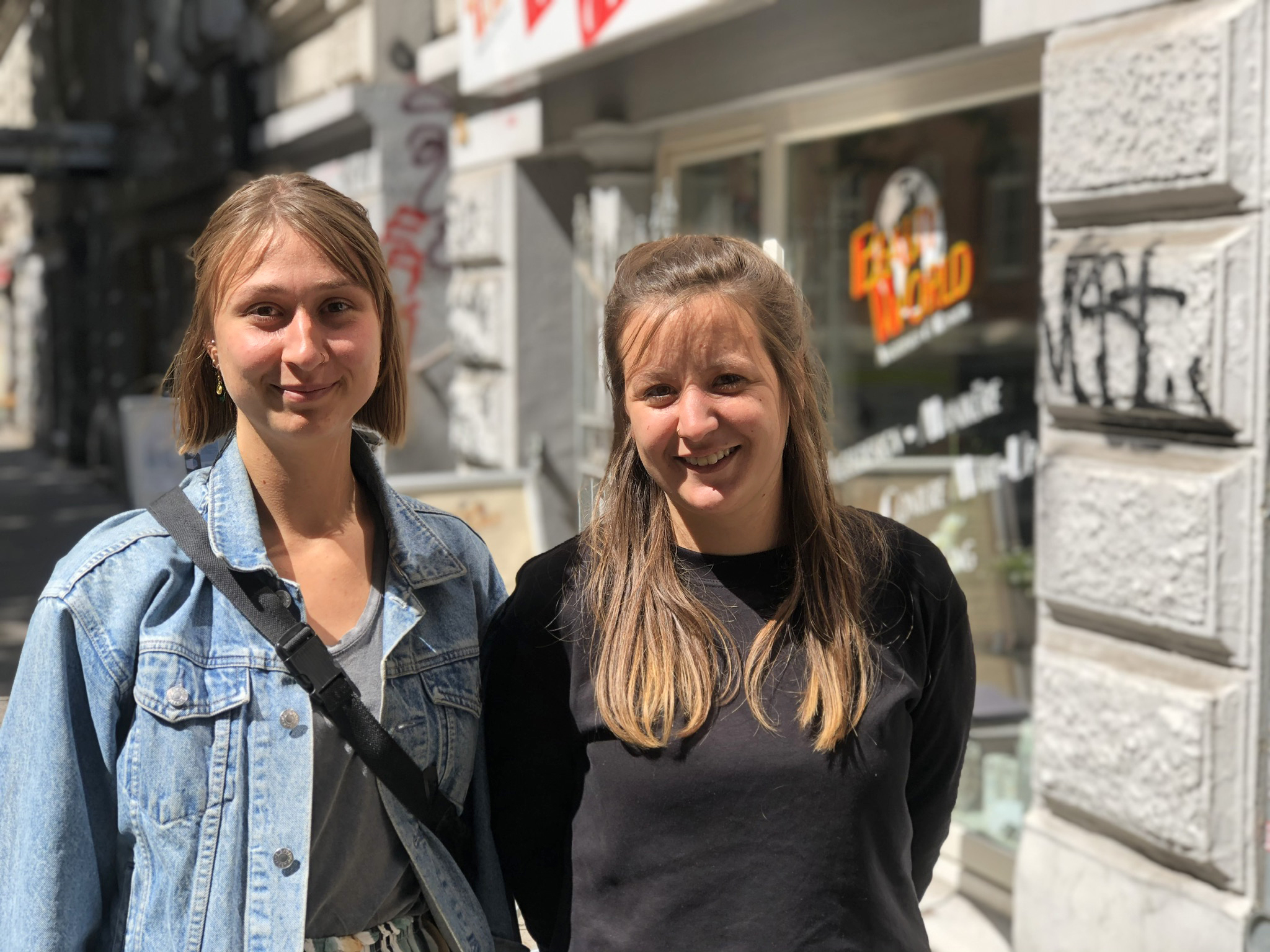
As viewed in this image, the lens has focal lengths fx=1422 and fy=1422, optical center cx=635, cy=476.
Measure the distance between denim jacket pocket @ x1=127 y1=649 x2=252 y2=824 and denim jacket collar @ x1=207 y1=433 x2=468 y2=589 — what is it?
158 mm

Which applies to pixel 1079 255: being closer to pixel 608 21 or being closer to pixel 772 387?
pixel 772 387

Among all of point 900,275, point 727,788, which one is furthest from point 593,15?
point 727,788

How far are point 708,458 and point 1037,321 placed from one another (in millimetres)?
2445

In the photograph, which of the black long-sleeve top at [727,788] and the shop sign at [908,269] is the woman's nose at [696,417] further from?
the shop sign at [908,269]

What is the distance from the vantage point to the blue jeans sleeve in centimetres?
171

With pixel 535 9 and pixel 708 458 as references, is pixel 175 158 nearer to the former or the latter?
pixel 535 9

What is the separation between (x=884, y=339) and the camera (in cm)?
481

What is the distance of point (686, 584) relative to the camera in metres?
2.00

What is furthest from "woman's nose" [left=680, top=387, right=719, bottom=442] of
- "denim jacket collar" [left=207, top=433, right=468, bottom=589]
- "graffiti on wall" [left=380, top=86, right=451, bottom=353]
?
"graffiti on wall" [left=380, top=86, right=451, bottom=353]

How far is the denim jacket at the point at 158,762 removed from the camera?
67.7 inches

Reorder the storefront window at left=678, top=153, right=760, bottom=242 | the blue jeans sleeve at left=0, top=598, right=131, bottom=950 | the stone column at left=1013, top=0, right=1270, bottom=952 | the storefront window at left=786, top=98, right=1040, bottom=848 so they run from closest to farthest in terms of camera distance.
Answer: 1. the blue jeans sleeve at left=0, top=598, right=131, bottom=950
2. the stone column at left=1013, top=0, right=1270, bottom=952
3. the storefront window at left=786, top=98, right=1040, bottom=848
4. the storefront window at left=678, top=153, right=760, bottom=242

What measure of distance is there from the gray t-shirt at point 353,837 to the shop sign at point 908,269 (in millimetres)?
2939

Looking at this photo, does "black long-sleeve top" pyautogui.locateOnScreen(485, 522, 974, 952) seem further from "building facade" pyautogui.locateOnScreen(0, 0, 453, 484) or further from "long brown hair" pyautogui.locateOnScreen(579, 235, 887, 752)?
"building facade" pyautogui.locateOnScreen(0, 0, 453, 484)

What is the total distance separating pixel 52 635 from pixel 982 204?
3.31m
